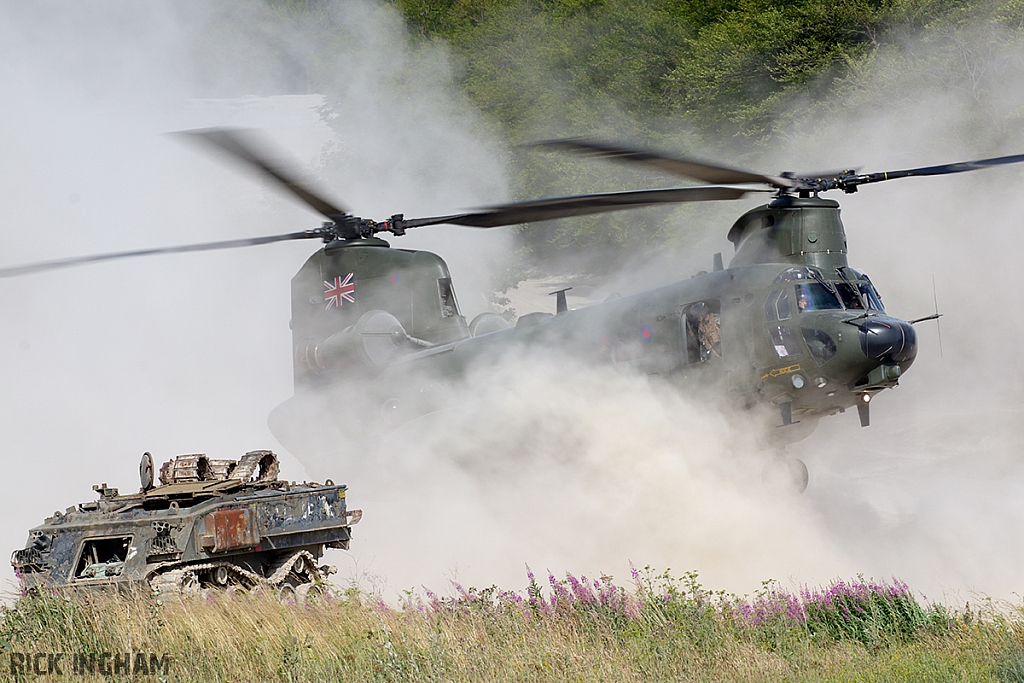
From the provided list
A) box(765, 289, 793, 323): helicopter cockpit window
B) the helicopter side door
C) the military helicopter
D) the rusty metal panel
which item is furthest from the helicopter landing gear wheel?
the rusty metal panel

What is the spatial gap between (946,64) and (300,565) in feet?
58.6

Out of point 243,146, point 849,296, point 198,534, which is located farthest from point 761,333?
point 198,534

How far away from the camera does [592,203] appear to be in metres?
8.62

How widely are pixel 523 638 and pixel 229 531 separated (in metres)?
3.40

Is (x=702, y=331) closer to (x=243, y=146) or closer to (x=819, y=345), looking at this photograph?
(x=819, y=345)

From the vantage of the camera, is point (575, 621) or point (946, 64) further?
point (946, 64)

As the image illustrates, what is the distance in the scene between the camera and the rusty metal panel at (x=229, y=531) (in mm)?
8914

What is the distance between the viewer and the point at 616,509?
10.6m

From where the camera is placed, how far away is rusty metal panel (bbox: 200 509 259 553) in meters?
8.91

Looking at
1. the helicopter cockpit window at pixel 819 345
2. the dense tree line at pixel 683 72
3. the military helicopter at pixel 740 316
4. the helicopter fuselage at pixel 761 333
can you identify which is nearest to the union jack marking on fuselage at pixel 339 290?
the military helicopter at pixel 740 316

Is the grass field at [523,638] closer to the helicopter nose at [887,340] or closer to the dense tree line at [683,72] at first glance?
the helicopter nose at [887,340]

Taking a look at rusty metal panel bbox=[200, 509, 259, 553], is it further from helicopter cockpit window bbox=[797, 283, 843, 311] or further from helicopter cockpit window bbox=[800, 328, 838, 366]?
helicopter cockpit window bbox=[797, 283, 843, 311]

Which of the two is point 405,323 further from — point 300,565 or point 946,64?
point 946,64

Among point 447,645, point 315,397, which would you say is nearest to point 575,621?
point 447,645
